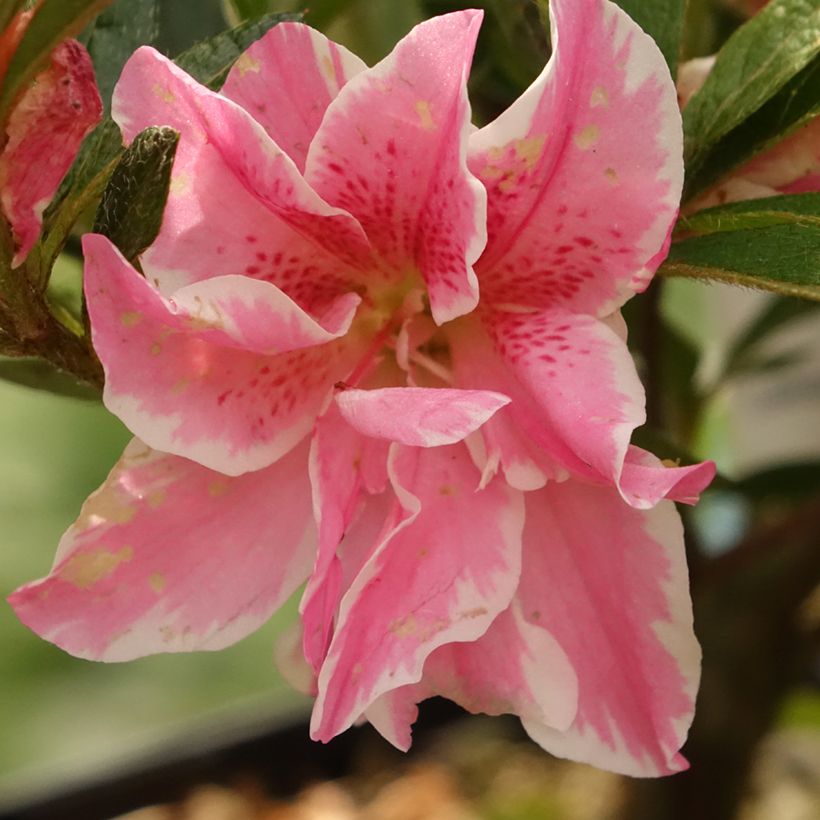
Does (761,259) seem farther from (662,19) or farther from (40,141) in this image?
(40,141)

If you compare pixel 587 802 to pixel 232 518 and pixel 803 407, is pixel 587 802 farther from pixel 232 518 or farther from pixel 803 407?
pixel 232 518

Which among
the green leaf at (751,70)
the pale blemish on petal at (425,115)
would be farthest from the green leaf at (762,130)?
the pale blemish on petal at (425,115)

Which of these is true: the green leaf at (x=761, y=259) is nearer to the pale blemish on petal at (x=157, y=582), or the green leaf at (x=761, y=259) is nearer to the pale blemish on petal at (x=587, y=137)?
the pale blemish on petal at (x=587, y=137)

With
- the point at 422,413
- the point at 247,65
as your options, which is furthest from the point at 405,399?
the point at 247,65

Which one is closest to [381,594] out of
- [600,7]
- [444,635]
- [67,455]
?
[444,635]

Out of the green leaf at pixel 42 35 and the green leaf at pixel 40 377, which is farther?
the green leaf at pixel 40 377

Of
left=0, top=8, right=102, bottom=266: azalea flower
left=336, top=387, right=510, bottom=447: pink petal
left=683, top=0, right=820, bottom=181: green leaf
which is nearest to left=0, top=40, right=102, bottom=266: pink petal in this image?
left=0, top=8, right=102, bottom=266: azalea flower
